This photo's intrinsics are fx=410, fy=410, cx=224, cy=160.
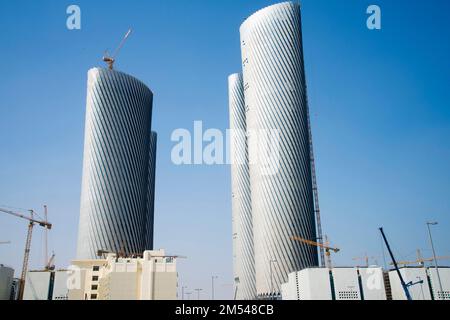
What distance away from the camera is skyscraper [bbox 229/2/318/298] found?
156875 millimetres

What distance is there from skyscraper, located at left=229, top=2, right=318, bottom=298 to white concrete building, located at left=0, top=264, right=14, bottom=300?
90.4 metres

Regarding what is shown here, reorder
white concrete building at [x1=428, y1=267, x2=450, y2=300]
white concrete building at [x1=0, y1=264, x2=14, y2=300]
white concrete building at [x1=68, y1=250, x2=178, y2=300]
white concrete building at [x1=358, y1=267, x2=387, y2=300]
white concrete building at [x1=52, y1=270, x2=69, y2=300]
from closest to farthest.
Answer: white concrete building at [x1=68, y1=250, x2=178, y2=300]
white concrete building at [x1=428, y1=267, x2=450, y2=300]
white concrete building at [x1=358, y1=267, x2=387, y2=300]
white concrete building at [x1=0, y1=264, x2=14, y2=300]
white concrete building at [x1=52, y1=270, x2=69, y2=300]

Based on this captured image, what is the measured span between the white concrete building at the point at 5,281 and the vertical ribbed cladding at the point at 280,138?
90438 mm

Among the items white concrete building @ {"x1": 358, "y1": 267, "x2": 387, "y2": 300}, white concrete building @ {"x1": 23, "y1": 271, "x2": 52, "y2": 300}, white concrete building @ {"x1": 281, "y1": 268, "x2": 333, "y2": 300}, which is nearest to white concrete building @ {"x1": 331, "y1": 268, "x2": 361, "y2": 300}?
white concrete building @ {"x1": 281, "y1": 268, "x2": 333, "y2": 300}

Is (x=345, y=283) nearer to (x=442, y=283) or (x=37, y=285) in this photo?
(x=442, y=283)

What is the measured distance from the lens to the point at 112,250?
188 metres

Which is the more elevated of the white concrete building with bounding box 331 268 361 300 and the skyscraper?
the skyscraper

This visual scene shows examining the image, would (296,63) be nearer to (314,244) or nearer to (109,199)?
(314,244)

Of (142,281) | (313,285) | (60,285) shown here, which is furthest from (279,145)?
(60,285)

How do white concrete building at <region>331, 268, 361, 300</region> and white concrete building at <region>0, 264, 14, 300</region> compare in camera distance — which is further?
white concrete building at <region>0, 264, 14, 300</region>

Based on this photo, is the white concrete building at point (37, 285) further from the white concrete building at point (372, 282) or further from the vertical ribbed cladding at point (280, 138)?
the white concrete building at point (372, 282)

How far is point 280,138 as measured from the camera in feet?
543

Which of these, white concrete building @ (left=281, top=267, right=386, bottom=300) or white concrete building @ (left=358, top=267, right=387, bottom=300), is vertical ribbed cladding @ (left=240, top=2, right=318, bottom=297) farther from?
white concrete building @ (left=358, top=267, right=387, bottom=300)
